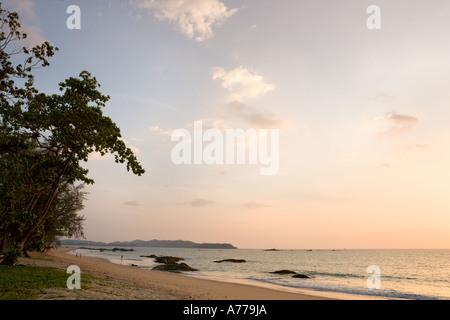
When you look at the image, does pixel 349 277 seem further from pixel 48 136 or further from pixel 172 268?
pixel 48 136

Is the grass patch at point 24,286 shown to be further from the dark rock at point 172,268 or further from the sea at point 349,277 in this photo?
the dark rock at point 172,268

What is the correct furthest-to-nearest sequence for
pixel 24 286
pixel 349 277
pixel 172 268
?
1. pixel 349 277
2. pixel 172 268
3. pixel 24 286

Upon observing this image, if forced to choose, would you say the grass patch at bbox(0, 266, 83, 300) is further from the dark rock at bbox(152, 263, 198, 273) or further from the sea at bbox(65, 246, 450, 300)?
the dark rock at bbox(152, 263, 198, 273)

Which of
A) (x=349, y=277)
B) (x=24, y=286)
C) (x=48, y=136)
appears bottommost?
(x=349, y=277)

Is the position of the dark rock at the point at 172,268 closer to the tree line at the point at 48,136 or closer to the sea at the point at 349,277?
the sea at the point at 349,277

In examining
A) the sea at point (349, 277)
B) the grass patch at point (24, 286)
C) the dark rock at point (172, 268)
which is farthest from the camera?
the dark rock at point (172, 268)

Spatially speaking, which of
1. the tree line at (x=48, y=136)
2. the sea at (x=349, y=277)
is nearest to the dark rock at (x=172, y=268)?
the sea at (x=349, y=277)

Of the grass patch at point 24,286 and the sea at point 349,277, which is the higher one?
the grass patch at point 24,286

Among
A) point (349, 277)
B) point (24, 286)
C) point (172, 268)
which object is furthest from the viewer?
point (349, 277)

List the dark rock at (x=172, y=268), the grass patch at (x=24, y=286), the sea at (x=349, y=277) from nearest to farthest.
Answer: the grass patch at (x=24, y=286) → the sea at (x=349, y=277) → the dark rock at (x=172, y=268)

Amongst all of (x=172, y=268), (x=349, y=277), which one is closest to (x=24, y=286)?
(x=172, y=268)

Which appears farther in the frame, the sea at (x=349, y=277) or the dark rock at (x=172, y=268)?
the dark rock at (x=172, y=268)

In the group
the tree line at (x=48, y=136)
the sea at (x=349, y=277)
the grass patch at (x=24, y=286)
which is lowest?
the sea at (x=349, y=277)
